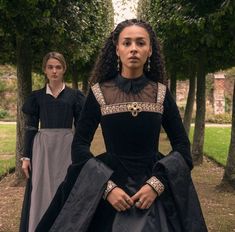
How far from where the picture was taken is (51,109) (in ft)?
18.5

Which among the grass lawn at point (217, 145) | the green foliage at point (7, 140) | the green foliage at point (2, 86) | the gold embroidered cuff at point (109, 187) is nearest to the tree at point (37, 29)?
the gold embroidered cuff at point (109, 187)

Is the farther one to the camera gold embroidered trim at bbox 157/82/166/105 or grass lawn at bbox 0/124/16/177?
grass lawn at bbox 0/124/16/177

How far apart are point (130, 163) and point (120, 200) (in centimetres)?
27

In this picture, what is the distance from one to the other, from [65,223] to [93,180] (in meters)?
0.31

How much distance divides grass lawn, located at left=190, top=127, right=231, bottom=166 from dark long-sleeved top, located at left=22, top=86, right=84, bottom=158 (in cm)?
764

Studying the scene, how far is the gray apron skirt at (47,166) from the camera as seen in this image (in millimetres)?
5391

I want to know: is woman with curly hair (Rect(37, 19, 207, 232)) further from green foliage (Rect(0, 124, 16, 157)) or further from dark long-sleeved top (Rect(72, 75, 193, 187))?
green foliage (Rect(0, 124, 16, 157))

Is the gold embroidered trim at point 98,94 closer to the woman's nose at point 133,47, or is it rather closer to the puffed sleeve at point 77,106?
the woman's nose at point 133,47

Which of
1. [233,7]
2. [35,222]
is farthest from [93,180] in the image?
[233,7]

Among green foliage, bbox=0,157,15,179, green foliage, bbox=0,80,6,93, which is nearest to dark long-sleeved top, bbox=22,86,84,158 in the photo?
green foliage, bbox=0,157,15,179

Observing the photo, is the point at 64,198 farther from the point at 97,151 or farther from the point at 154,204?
the point at 97,151

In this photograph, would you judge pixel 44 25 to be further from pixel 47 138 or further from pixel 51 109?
pixel 47 138

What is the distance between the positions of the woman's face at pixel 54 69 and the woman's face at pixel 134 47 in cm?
246

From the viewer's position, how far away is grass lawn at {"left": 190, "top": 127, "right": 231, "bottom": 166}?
1383cm
